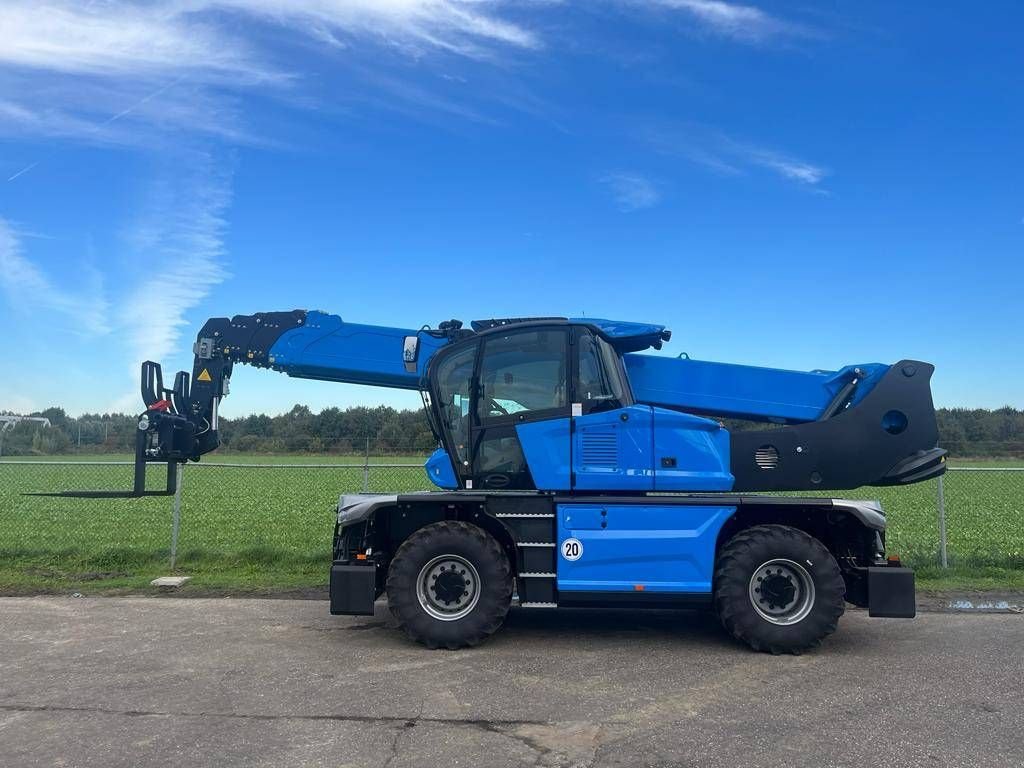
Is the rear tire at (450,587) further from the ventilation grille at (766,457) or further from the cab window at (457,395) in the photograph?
the ventilation grille at (766,457)

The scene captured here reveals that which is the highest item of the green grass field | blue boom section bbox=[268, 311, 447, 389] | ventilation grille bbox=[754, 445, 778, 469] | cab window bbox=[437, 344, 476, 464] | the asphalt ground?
blue boom section bbox=[268, 311, 447, 389]

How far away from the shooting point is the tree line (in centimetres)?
1349

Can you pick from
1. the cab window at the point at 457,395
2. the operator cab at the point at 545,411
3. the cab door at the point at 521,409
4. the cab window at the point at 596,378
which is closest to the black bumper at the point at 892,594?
the operator cab at the point at 545,411

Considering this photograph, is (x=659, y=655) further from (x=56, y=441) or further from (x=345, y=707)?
(x=56, y=441)

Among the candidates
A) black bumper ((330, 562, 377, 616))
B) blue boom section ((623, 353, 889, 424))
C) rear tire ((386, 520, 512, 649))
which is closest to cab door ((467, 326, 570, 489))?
rear tire ((386, 520, 512, 649))

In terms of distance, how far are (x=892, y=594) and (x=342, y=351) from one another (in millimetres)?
5717

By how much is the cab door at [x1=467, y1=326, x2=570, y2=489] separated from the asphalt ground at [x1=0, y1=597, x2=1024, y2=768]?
5.05 feet

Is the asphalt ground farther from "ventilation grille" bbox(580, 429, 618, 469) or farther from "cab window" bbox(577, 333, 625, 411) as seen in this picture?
"cab window" bbox(577, 333, 625, 411)

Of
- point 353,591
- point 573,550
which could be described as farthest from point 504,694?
point 353,591

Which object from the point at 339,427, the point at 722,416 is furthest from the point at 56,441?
the point at 722,416

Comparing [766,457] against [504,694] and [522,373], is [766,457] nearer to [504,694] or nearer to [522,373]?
[522,373]

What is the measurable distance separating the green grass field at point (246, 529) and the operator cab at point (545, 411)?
3.13 metres

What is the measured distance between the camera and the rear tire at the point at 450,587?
684 centimetres

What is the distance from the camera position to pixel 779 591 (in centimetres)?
682
